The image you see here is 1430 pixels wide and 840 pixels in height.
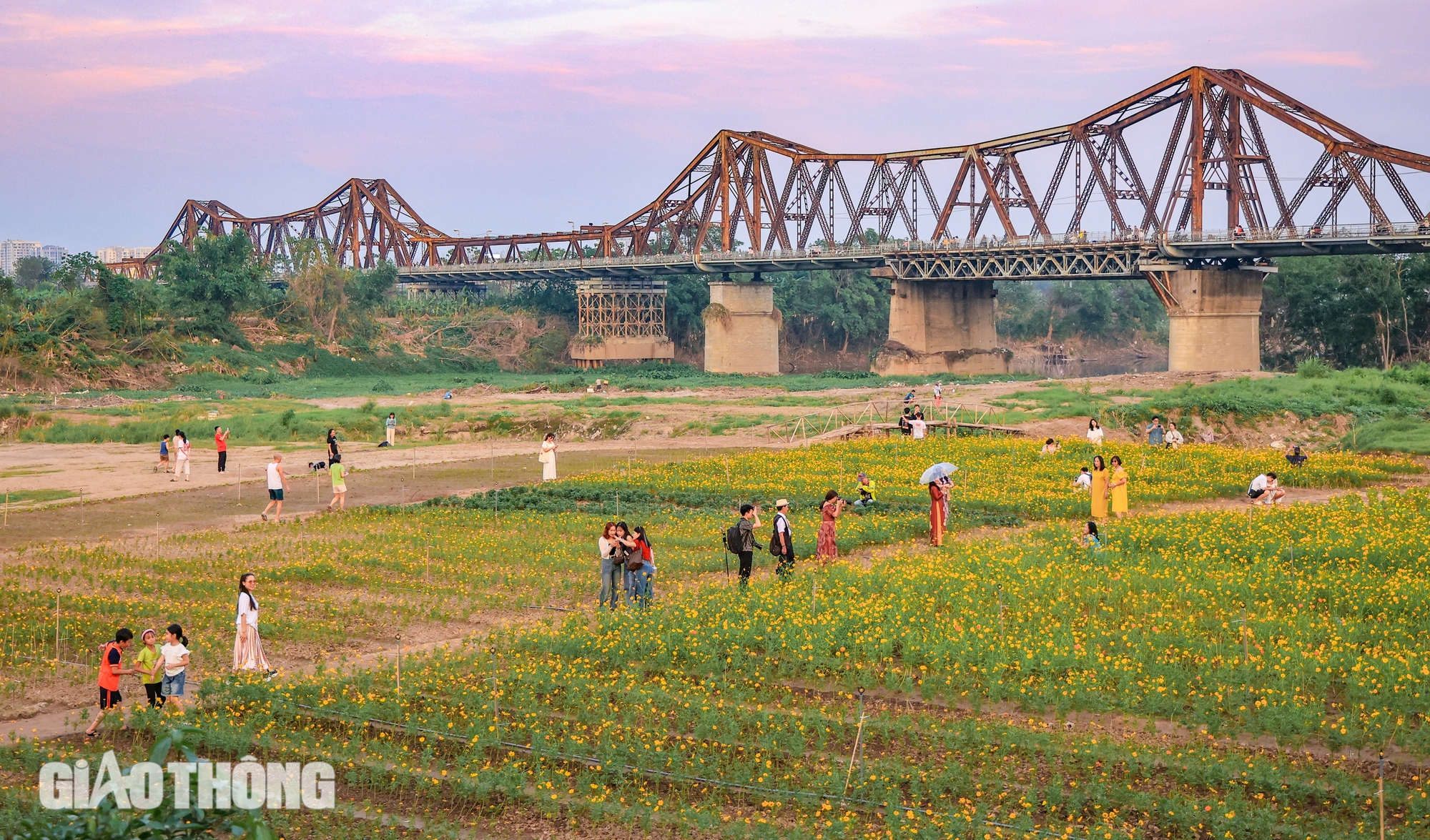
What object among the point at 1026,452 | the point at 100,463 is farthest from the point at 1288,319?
the point at 100,463

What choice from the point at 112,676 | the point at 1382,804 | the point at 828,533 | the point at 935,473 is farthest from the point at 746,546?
the point at 1382,804

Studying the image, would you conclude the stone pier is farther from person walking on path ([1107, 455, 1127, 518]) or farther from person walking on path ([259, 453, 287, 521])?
person walking on path ([1107, 455, 1127, 518])

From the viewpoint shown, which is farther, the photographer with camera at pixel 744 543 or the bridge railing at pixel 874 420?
the bridge railing at pixel 874 420

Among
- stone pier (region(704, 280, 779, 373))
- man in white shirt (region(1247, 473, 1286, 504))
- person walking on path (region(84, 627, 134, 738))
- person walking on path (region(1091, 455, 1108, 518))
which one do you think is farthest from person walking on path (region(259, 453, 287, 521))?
stone pier (region(704, 280, 779, 373))

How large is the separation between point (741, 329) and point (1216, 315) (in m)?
43.1

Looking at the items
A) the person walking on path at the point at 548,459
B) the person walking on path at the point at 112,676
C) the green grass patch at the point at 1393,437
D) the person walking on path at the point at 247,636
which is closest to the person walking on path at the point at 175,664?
the person walking on path at the point at 112,676

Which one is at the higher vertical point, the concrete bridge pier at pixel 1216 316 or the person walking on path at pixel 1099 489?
the concrete bridge pier at pixel 1216 316

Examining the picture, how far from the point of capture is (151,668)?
650 inches

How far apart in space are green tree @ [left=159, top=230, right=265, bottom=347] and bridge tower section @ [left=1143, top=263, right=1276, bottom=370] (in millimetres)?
71859

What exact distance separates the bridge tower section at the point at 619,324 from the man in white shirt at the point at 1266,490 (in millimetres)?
95582

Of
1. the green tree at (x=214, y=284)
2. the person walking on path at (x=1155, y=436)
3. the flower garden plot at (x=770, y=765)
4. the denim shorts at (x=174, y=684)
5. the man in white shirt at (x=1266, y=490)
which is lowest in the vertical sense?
the flower garden plot at (x=770, y=765)

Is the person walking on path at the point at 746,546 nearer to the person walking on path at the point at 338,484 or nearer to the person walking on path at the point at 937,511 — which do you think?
the person walking on path at the point at 937,511

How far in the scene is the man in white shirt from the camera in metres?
30.2

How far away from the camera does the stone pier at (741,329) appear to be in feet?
366
